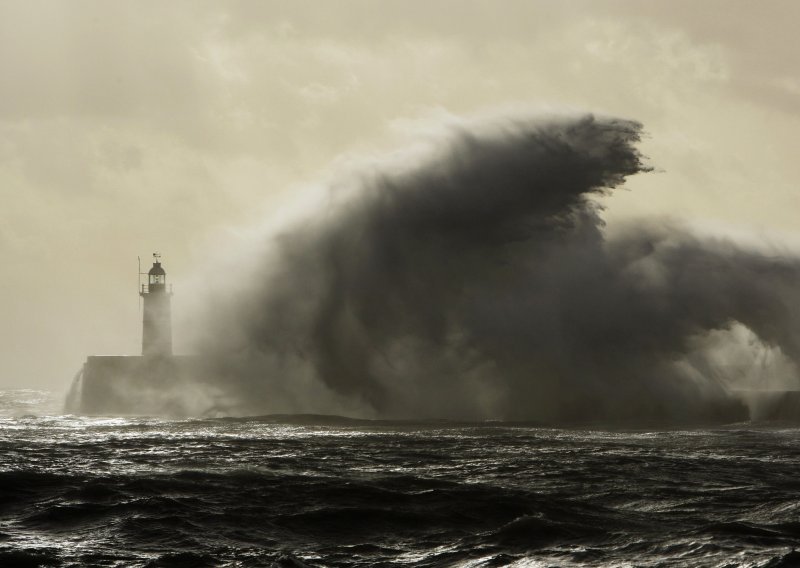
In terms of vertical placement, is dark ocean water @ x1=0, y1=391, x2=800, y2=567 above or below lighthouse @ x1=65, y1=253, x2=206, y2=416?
below

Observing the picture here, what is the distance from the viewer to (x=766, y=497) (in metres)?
12.9

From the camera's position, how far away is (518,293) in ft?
99.1

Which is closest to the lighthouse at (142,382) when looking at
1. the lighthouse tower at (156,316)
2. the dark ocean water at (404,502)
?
the lighthouse tower at (156,316)

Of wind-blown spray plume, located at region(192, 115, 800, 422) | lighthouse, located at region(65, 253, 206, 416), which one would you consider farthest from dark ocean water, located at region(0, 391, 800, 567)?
lighthouse, located at region(65, 253, 206, 416)

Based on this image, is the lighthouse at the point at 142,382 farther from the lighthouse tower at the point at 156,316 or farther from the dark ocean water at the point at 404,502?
the dark ocean water at the point at 404,502

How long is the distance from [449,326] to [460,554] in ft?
66.0

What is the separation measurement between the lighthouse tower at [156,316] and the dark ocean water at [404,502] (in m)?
21.8

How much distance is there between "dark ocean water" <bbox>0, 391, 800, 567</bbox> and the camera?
398 inches

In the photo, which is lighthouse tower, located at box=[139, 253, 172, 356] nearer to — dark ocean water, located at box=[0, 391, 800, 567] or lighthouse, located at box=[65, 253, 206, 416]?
lighthouse, located at box=[65, 253, 206, 416]

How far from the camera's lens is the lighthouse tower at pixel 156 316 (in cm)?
4228

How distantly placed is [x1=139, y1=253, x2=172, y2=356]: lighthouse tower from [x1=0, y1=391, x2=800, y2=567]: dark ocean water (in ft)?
71.4

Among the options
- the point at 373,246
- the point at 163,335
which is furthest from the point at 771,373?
the point at 163,335

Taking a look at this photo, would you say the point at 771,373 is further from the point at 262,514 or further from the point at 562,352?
the point at 262,514

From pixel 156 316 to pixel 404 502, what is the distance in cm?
3211
